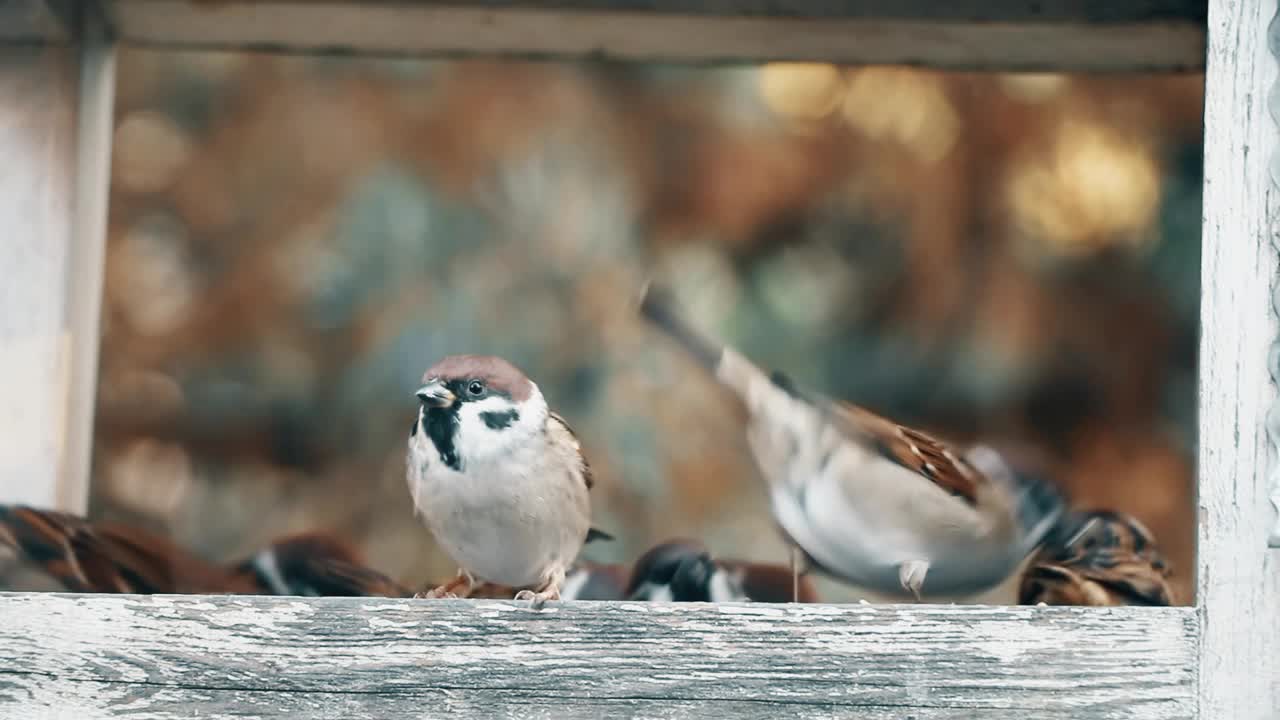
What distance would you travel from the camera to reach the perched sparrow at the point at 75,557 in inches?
91.7

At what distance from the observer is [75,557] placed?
2.37m

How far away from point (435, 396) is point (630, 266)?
1019 mm

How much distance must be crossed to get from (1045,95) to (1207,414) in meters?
1.42

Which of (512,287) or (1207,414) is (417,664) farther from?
(512,287)

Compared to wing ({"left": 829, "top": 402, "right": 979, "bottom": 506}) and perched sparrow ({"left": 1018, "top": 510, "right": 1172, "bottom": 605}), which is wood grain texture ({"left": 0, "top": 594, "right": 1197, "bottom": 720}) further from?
perched sparrow ({"left": 1018, "top": 510, "right": 1172, "bottom": 605})

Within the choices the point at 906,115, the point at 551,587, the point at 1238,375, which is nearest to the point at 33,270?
the point at 551,587

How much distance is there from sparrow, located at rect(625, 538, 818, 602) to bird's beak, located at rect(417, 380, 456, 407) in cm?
62

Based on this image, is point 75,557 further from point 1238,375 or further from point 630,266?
point 1238,375

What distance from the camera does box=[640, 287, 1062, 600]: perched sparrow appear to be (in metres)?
2.14

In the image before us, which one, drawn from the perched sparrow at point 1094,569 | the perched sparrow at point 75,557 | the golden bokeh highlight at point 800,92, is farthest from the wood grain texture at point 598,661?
the golden bokeh highlight at point 800,92

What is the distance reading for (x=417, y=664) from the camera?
1.69m

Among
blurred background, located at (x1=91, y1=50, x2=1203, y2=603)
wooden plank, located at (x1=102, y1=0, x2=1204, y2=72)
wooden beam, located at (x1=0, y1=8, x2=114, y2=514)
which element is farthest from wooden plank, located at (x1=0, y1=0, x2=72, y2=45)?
blurred background, located at (x1=91, y1=50, x2=1203, y2=603)

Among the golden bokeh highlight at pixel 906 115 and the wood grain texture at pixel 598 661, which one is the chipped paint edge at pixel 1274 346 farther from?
the golden bokeh highlight at pixel 906 115

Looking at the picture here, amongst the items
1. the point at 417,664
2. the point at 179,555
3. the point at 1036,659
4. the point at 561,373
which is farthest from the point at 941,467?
the point at 179,555
